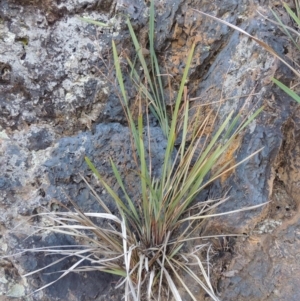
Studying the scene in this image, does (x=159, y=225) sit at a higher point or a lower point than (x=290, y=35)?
lower

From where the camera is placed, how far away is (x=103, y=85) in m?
1.11

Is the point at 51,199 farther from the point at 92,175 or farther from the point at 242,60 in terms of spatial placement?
the point at 242,60

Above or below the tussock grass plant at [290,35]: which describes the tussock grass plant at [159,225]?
below

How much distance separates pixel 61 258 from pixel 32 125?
33cm

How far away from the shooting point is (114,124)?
1.10 m

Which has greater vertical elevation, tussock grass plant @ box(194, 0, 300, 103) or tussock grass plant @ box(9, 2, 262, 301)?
tussock grass plant @ box(194, 0, 300, 103)

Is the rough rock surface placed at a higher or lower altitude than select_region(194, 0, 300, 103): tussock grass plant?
lower

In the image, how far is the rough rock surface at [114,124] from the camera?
95 cm

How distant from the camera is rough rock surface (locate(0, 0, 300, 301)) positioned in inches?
37.5

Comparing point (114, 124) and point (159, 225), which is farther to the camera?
point (114, 124)

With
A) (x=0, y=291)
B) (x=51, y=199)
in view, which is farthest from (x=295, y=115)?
(x=0, y=291)

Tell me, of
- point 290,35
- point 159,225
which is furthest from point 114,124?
point 290,35

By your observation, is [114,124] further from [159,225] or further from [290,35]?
[290,35]

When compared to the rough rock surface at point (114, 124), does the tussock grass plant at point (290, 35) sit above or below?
above
